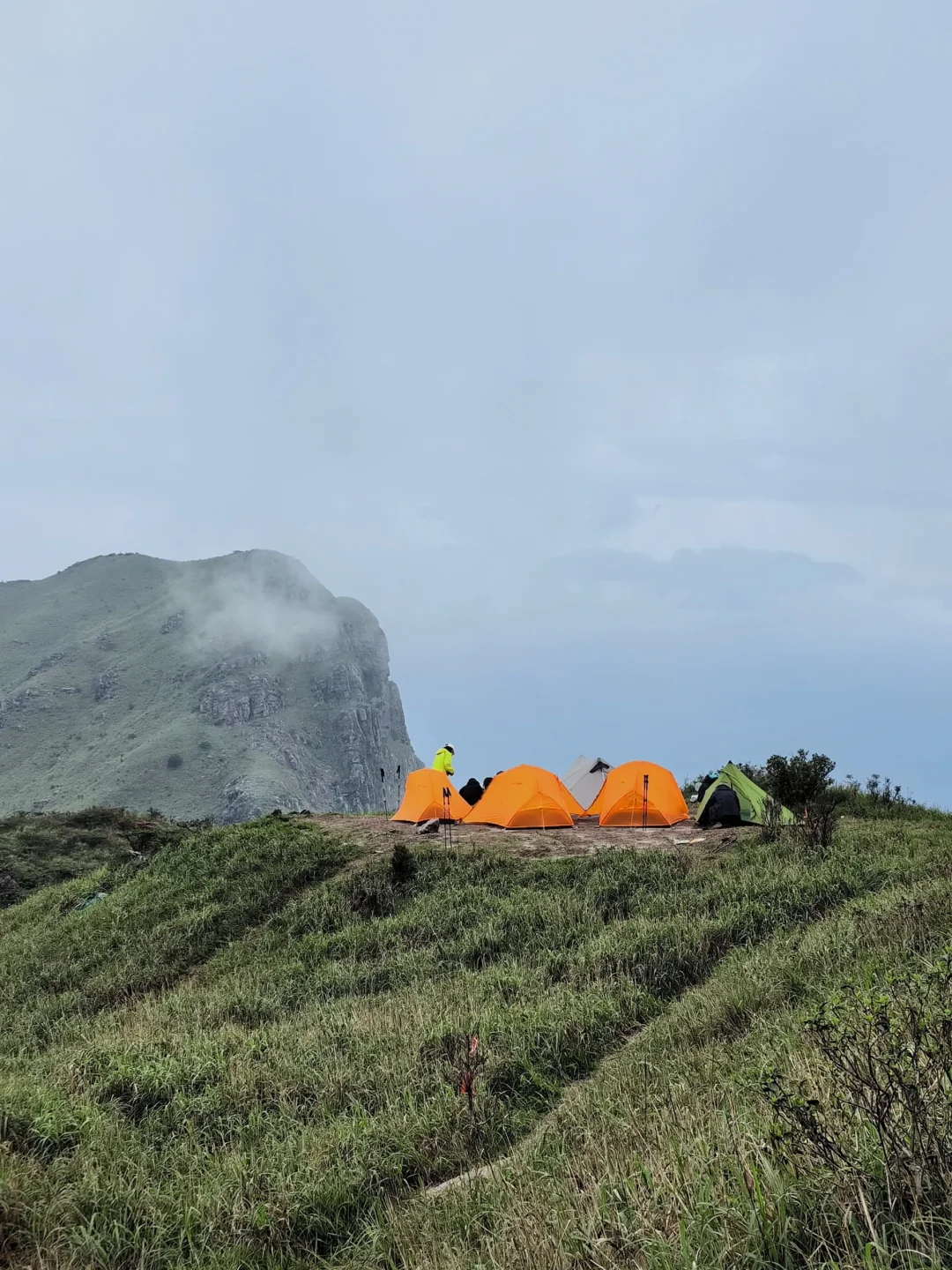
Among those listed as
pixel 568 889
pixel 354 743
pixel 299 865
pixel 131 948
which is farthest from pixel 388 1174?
pixel 354 743

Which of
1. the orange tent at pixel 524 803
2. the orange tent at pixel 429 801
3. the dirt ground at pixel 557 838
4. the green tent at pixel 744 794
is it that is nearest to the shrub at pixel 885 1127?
the dirt ground at pixel 557 838

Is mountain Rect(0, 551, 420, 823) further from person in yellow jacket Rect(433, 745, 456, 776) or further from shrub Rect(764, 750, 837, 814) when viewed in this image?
shrub Rect(764, 750, 837, 814)

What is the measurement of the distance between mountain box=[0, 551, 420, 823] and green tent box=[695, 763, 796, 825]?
9186 cm

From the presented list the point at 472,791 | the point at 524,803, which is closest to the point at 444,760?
the point at 472,791

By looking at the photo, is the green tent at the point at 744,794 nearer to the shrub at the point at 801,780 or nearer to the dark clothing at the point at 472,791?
the shrub at the point at 801,780

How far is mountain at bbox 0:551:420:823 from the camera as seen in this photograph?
122 metres

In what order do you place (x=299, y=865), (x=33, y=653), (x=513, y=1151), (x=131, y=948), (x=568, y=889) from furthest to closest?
(x=33, y=653) → (x=299, y=865) → (x=131, y=948) → (x=568, y=889) → (x=513, y=1151)

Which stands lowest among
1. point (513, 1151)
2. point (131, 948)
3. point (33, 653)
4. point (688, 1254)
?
point (131, 948)

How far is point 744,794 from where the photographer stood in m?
17.0

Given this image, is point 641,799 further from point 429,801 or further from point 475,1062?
point 475,1062

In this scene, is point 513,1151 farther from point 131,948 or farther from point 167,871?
point 167,871

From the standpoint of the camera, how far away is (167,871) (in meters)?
17.7

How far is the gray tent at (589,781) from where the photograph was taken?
21516 millimetres

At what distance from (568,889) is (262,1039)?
6110mm
